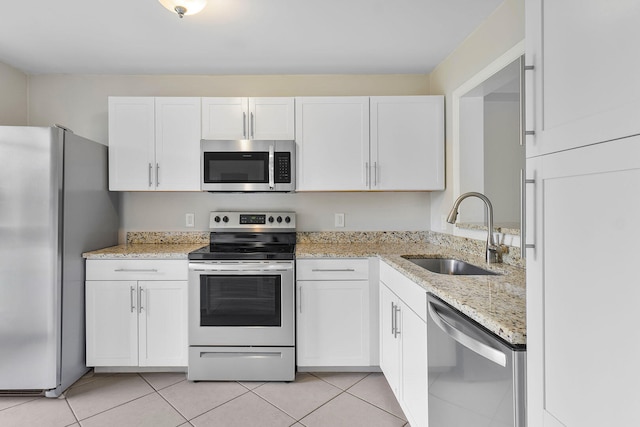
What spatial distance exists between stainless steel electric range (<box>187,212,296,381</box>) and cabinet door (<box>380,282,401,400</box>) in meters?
0.62

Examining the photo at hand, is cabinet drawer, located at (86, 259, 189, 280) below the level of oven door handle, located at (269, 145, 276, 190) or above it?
below

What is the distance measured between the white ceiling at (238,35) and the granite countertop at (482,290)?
4.85 feet

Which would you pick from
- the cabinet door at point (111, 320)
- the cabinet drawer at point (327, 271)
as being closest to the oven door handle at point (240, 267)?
the cabinet drawer at point (327, 271)

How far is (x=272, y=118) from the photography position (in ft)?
8.67

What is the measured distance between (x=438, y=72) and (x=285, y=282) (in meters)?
2.08

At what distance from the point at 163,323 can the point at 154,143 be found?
136 cm

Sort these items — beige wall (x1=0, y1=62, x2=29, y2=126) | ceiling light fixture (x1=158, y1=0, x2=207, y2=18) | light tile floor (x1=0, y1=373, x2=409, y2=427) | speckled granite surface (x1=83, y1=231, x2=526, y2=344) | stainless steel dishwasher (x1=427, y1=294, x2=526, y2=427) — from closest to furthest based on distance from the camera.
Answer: stainless steel dishwasher (x1=427, y1=294, x2=526, y2=427), speckled granite surface (x1=83, y1=231, x2=526, y2=344), ceiling light fixture (x1=158, y1=0, x2=207, y2=18), light tile floor (x1=0, y1=373, x2=409, y2=427), beige wall (x1=0, y1=62, x2=29, y2=126)

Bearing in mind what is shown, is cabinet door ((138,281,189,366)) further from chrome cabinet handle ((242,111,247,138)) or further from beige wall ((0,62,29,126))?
beige wall ((0,62,29,126))

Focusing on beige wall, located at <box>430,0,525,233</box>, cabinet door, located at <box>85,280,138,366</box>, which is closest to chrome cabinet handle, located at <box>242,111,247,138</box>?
cabinet door, located at <box>85,280,138,366</box>

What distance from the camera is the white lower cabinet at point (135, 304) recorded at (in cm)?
238

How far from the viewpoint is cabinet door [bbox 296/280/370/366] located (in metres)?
2.37

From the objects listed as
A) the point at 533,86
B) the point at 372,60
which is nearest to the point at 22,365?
the point at 533,86

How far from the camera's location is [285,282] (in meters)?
2.32

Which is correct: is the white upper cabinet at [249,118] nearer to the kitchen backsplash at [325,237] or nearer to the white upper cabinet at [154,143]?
the white upper cabinet at [154,143]
